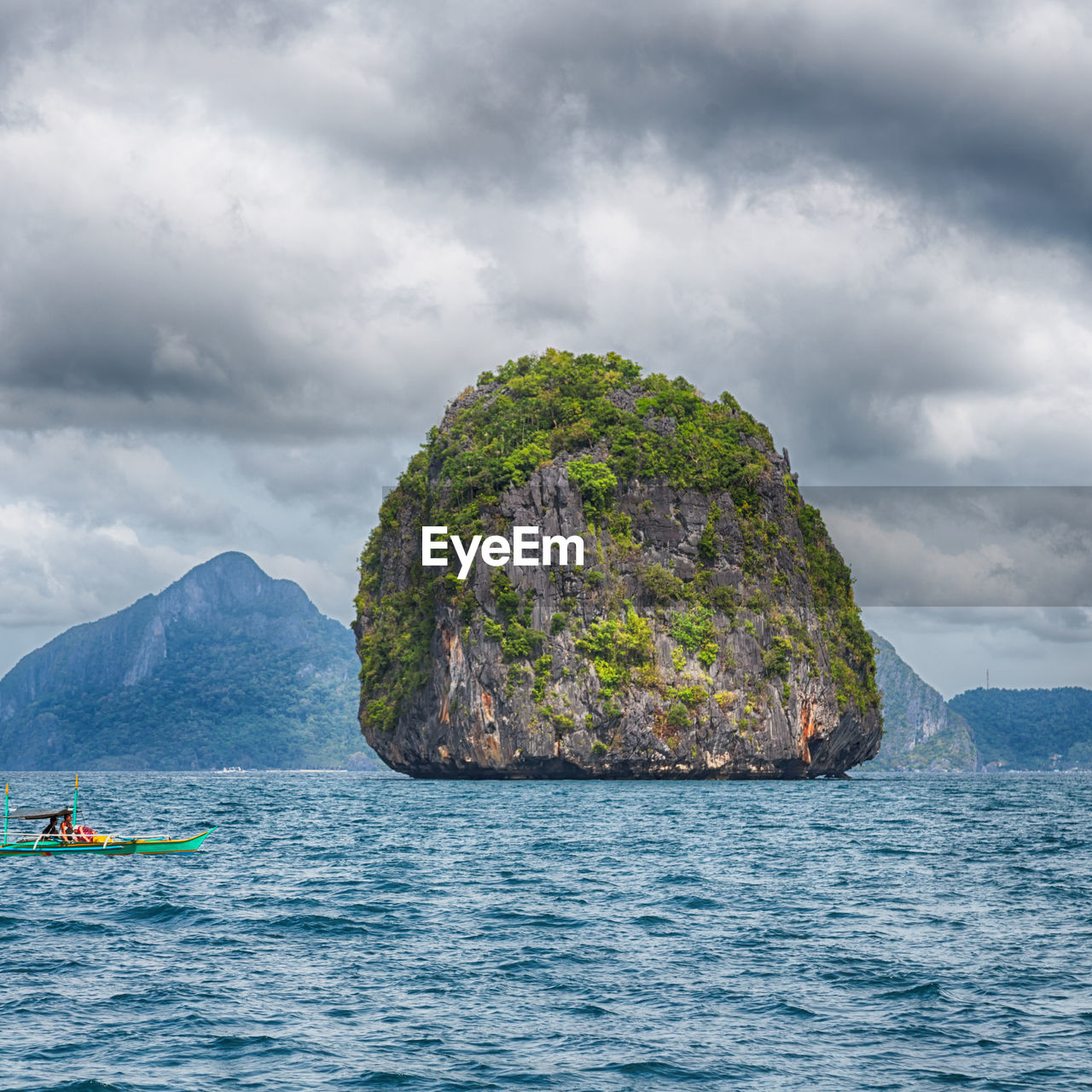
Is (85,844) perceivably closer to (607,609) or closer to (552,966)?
(552,966)

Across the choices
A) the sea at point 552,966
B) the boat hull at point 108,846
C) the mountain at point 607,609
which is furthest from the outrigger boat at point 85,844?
the mountain at point 607,609

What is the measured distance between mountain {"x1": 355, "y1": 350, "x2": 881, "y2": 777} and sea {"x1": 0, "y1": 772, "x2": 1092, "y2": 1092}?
164 ft

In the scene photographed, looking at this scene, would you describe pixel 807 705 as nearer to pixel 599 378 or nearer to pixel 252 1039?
→ pixel 599 378

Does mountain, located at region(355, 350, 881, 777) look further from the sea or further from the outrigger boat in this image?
the outrigger boat

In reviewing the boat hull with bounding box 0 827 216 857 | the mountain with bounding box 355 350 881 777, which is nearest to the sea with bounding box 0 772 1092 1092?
the boat hull with bounding box 0 827 216 857

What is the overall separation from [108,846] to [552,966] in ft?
68.8

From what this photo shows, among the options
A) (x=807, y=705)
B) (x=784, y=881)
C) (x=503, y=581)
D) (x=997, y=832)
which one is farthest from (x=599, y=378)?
(x=784, y=881)

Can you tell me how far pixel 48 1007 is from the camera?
17625 millimetres

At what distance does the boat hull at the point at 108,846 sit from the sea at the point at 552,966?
419mm

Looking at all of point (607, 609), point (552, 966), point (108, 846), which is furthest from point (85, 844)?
point (607, 609)

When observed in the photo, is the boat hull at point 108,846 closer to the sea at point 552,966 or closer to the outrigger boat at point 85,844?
the outrigger boat at point 85,844

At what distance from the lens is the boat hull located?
1446 inches

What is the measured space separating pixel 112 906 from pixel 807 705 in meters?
77.1

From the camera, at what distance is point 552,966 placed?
2025 cm
